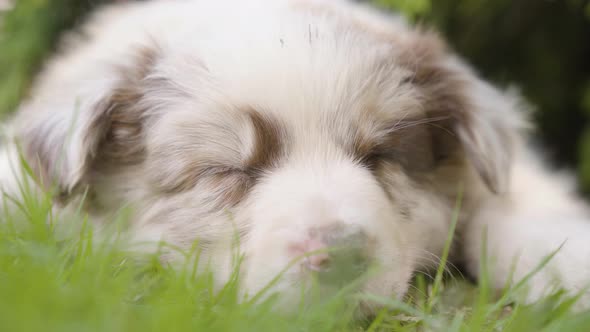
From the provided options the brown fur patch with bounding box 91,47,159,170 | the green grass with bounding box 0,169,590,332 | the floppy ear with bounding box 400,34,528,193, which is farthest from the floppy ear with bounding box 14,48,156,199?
the floppy ear with bounding box 400,34,528,193

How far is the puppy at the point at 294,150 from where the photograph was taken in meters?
2.12

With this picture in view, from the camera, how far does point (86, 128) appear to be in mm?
2512

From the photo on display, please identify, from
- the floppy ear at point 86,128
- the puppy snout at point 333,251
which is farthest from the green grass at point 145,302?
the floppy ear at point 86,128

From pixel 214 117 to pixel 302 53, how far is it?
0.42 meters

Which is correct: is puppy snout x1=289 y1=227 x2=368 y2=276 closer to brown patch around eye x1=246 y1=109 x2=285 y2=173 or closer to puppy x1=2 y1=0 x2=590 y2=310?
puppy x1=2 y1=0 x2=590 y2=310

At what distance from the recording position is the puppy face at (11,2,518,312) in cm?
211

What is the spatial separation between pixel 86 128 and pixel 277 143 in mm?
796

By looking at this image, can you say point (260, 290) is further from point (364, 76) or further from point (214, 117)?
point (364, 76)

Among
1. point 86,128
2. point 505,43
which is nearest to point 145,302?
point 86,128

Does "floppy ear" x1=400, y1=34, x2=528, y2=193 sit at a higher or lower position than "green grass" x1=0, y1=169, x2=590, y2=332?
higher

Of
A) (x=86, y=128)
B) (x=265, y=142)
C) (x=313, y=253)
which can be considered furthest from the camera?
(x=86, y=128)

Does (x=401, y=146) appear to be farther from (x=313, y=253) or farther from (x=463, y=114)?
(x=313, y=253)

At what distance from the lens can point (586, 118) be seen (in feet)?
16.9

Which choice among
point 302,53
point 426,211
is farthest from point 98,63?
point 426,211
